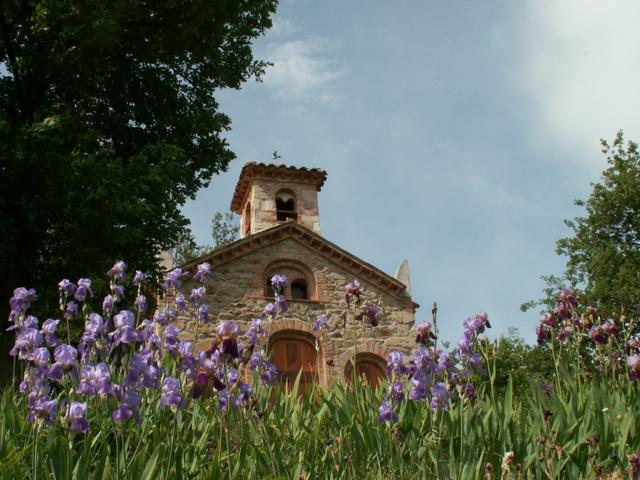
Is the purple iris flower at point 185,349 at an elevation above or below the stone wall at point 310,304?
below

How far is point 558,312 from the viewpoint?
5.81 m

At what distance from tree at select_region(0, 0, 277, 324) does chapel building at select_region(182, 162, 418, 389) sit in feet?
18.8

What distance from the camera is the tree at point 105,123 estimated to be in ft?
33.7

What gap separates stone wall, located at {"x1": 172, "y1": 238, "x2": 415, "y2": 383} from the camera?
60.3 ft

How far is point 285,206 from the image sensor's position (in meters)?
23.5

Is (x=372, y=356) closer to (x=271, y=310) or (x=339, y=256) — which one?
(x=339, y=256)

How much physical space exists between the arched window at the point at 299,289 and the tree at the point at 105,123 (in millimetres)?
7087

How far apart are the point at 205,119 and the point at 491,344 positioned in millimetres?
9379

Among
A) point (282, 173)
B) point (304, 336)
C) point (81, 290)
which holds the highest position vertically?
point (282, 173)

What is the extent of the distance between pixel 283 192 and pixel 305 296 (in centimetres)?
487

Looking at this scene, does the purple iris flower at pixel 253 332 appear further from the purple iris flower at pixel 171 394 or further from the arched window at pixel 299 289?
the arched window at pixel 299 289

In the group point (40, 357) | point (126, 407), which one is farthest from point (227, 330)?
point (40, 357)

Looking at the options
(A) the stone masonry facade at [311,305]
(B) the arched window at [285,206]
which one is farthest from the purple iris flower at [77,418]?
(B) the arched window at [285,206]

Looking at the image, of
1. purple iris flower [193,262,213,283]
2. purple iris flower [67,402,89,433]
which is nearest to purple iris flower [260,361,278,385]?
purple iris flower [193,262,213,283]
